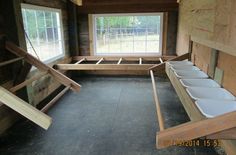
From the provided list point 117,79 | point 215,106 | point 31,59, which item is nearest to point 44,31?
point 31,59

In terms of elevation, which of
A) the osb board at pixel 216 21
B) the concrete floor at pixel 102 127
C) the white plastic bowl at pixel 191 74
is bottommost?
the concrete floor at pixel 102 127

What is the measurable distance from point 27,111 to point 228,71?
1803 millimetres

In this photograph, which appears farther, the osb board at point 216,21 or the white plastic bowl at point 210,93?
the white plastic bowl at point 210,93

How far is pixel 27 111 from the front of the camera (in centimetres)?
154

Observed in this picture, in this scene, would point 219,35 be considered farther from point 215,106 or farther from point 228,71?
point 215,106

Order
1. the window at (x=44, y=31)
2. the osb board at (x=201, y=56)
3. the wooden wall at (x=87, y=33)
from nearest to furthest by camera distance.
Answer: the osb board at (x=201, y=56)
the window at (x=44, y=31)
the wooden wall at (x=87, y=33)

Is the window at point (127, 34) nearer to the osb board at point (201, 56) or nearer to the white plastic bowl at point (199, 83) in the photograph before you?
the osb board at point (201, 56)

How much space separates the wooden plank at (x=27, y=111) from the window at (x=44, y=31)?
1.68 metres

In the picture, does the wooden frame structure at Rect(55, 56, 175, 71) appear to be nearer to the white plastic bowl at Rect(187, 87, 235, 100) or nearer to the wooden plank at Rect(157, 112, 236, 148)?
the white plastic bowl at Rect(187, 87, 235, 100)

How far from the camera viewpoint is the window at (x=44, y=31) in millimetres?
3248

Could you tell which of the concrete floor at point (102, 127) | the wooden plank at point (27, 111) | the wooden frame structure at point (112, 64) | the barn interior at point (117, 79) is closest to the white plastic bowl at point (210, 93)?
the barn interior at point (117, 79)

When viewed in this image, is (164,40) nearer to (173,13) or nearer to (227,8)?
(173,13)

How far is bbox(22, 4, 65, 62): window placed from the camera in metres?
3.25

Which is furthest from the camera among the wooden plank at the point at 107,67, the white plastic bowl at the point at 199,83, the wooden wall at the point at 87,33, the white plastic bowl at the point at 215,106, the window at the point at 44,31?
the wooden wall at the point at 87,33
